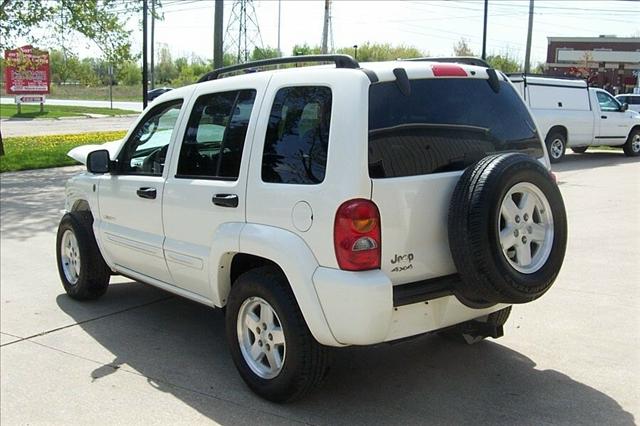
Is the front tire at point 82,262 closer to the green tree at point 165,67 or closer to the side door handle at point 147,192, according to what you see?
the side door handle at point 147,192

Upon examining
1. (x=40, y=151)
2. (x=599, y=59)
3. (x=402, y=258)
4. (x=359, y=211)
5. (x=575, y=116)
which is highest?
(x=599, y=59)

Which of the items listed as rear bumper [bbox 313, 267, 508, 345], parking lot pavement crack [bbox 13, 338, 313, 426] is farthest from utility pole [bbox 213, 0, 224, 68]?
rear bumper [bbox 313, 267, 508, 345]

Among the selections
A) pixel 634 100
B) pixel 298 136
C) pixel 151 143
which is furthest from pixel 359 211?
pixel 634 100

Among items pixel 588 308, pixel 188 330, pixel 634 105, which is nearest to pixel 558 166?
pixel 588 308

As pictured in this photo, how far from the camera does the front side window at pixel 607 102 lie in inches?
699

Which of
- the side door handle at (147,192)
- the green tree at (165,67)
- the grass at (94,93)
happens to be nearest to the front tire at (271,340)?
the side door handle at (147,192)

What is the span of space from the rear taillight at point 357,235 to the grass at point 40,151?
13.4 meters

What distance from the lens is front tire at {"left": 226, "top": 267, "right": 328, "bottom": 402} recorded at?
11.9 feet

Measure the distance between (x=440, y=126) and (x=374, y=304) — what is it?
1.09 m

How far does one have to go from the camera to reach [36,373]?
4.44 metres

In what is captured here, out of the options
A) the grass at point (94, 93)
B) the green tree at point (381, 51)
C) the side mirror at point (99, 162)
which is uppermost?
the green tree at point (381, 51)

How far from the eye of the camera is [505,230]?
→ 11.6 feet

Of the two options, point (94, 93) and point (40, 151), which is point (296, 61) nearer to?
point (40, 151)

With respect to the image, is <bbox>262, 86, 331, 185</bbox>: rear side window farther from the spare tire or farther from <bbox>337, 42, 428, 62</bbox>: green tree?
<bbox>337, 42, 428, 62</bbox>: green tree
